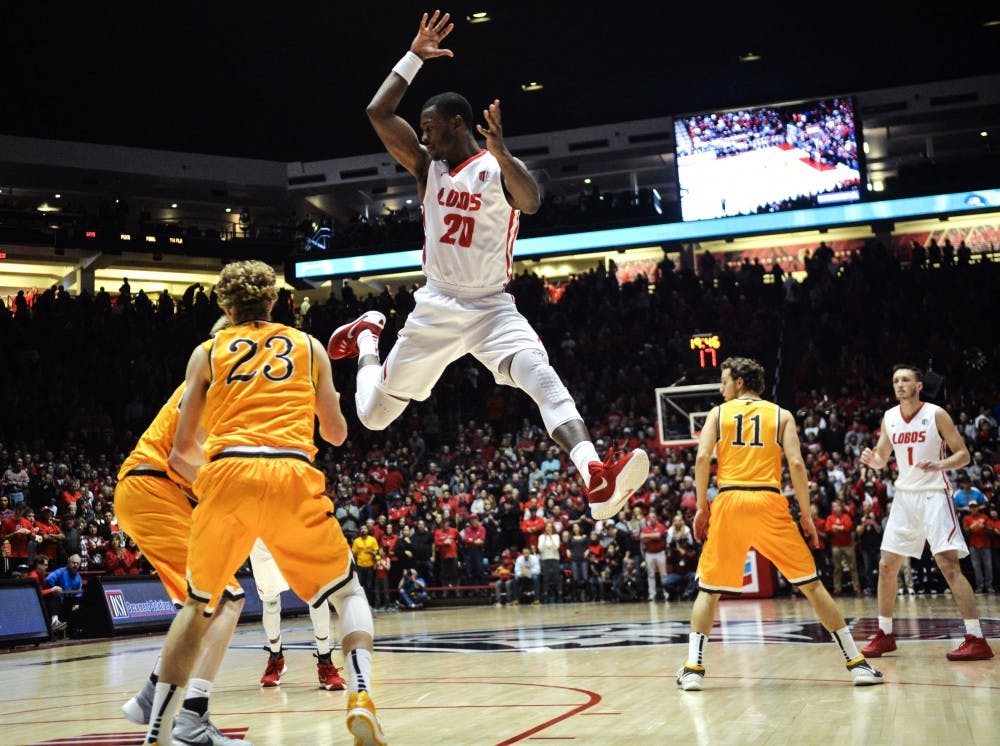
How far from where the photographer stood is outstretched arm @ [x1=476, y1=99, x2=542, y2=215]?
203 inches

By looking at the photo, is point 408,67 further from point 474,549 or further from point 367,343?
point 474,549

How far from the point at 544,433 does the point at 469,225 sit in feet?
62.2

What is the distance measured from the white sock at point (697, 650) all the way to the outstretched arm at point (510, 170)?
2704 mm

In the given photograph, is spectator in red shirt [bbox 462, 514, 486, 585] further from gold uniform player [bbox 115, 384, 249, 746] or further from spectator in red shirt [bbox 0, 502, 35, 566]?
gold uniform player [bbox 115, 384, 249, 746]

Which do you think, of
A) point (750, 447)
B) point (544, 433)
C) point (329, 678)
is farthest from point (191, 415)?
point (544, 433)

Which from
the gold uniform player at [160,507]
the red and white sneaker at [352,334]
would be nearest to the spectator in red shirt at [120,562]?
the red and white sneaker at [352,334]

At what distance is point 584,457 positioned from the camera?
5211mm

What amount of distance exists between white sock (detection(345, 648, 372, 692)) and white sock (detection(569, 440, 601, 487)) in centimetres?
141

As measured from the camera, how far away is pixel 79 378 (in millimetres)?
26766

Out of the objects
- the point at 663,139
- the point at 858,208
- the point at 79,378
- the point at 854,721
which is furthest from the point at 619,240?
the point at 854,721

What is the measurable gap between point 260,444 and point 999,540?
1463cm

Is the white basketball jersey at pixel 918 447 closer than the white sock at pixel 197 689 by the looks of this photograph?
No

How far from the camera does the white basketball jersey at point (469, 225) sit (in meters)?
5.50

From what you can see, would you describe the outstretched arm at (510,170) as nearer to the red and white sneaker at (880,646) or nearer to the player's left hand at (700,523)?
the player's left hand at (700,523)
